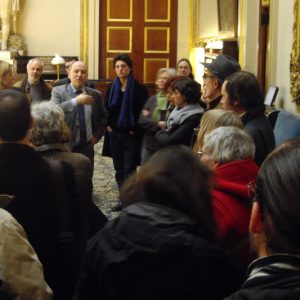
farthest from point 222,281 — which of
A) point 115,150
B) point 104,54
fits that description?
point 104,54

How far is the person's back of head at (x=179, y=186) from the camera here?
1853 mm

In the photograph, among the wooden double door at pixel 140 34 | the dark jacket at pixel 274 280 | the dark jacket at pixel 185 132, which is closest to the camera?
the dark jacket at pixel 274 280

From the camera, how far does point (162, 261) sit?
1.73m

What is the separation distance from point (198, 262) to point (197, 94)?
3.21 meters

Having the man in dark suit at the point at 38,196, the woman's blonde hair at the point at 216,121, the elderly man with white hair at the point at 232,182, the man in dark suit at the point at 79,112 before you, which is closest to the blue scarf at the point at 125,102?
the man in dark suit at the point at 79,112

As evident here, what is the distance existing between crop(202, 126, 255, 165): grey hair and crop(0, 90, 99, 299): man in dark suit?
1.94 feet

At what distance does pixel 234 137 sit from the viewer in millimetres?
2760

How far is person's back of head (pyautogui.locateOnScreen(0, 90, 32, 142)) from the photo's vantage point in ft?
8.44

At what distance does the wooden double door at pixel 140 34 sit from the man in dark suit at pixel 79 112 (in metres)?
8.88

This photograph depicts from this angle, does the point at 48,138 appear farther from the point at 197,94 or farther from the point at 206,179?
the point at 197,94

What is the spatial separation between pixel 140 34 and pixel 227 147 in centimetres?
1232

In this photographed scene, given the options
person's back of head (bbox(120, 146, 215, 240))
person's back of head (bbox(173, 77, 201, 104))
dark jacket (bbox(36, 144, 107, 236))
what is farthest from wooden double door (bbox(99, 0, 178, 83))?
person's back of head (bbox(120, 146, 215, 240))

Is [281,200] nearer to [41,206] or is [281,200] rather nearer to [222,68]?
[41,206]

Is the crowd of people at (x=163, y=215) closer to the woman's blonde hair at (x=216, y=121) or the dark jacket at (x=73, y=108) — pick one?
the woman's blonde hair at (x=216, y=121)
